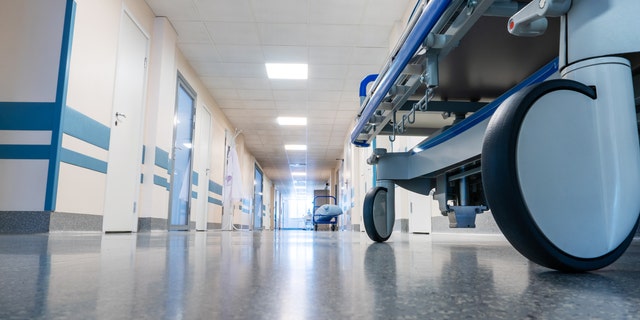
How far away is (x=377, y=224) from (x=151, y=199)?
3596 millimetres

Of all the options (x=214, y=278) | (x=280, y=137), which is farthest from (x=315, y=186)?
(x=214, y=278)

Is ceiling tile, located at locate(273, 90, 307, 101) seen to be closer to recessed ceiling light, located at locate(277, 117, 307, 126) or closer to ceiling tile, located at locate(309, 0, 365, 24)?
recessed ceiling light, located at locate(277, 117, 307, 126)

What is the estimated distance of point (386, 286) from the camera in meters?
0.42

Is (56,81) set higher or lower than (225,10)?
lower

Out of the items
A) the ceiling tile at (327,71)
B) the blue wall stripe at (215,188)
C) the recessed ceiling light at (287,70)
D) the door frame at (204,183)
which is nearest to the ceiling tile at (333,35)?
the ceiling tile at (327,71)

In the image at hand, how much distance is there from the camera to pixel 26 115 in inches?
122

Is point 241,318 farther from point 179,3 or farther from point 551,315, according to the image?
point 179,3

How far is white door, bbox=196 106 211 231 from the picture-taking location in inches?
276

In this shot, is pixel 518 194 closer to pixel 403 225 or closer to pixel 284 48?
pixel 403 225

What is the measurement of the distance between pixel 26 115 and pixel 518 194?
366 centimetres

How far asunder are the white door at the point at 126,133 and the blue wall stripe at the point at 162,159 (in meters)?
0.34

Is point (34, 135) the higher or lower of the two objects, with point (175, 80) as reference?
lower

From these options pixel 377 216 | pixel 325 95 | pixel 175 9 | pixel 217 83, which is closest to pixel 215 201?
pixel 217 83

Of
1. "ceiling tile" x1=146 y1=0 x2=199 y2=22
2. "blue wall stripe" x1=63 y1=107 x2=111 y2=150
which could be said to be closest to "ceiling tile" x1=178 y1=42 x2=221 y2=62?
"ceiling tile" x1=146 y1=0 x2=199 y2=22
